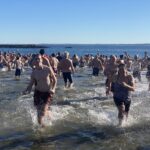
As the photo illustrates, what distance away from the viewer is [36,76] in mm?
10625

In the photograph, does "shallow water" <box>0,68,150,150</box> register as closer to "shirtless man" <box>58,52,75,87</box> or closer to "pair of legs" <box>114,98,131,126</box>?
"pair of legs" <box>114,98,131,126</box>

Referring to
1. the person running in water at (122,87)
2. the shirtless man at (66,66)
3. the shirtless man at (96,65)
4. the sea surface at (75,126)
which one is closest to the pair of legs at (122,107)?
the person running in water at (122,87)

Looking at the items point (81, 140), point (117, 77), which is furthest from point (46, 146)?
point (117, 77)

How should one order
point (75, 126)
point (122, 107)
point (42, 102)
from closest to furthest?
point (42, 102), point (122, 107), point (75, 126)

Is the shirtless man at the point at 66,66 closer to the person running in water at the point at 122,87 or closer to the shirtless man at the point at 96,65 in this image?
the shirtless man at the point at 96,65

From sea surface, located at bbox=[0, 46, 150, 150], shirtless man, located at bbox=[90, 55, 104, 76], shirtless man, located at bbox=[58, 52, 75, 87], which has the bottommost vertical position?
sea surface, located at bbox=[0, 46, 150, 150]

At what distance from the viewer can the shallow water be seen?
9.48m

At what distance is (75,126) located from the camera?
11.3 m

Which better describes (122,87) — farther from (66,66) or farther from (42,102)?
(66,66)

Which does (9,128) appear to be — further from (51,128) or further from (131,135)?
(131,135)

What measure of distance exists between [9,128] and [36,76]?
1.52 metres

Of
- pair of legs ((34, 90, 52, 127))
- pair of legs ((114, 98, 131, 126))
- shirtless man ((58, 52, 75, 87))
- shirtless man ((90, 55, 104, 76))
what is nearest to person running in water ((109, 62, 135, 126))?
pair of legs ((114, 98, 131, 126))

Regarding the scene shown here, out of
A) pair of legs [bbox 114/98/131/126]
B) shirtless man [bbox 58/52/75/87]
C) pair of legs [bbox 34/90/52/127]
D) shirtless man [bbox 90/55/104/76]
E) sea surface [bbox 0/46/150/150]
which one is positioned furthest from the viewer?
shirtless man [bbox 90/55/104/76]

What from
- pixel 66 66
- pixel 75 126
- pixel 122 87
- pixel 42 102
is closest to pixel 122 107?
pixel 122 87
